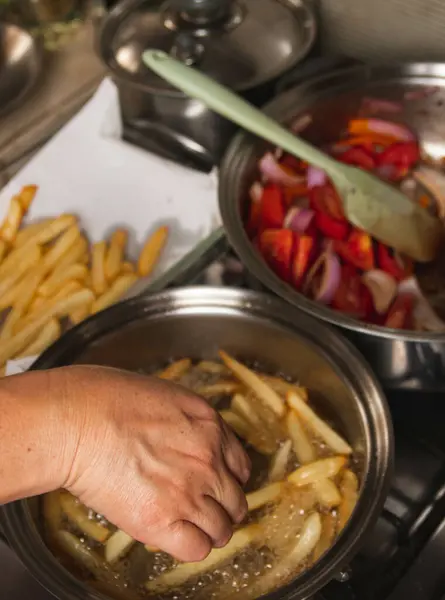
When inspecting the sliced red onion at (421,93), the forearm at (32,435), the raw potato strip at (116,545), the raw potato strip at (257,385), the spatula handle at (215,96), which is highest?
the spatula handle at (215,96)

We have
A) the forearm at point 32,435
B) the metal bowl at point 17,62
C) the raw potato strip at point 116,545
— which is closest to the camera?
the forearm at point 32,435

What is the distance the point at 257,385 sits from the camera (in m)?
1.09

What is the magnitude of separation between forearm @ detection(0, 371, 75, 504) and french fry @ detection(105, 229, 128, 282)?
55 centimetres

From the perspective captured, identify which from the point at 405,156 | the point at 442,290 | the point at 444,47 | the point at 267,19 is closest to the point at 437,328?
the point at 442,290

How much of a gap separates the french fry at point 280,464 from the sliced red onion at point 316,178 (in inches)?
20.1

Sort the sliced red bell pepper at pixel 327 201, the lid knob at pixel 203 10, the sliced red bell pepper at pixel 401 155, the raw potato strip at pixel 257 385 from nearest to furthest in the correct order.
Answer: the raw potato strip at pixel 257 385 → the sliced red bell pepper at pixel 327 201 → the sliced red bell pepper at pixel 401 155 → the lid knob at pixel 203 10

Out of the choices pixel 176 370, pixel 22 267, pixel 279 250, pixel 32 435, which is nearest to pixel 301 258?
pixel 279 250

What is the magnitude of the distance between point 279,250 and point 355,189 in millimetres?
161

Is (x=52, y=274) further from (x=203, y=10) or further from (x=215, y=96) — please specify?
(x=203, y=10)

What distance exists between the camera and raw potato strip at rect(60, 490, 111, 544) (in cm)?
97

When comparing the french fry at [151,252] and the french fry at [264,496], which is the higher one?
the french fry at [151,252]

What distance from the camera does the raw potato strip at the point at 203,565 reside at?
3.01ft

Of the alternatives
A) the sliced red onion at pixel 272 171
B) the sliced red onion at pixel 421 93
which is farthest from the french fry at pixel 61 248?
the sliced red onion at pixel 421 93

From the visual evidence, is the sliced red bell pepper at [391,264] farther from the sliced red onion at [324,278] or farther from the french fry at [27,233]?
the french fry at [27,233]
